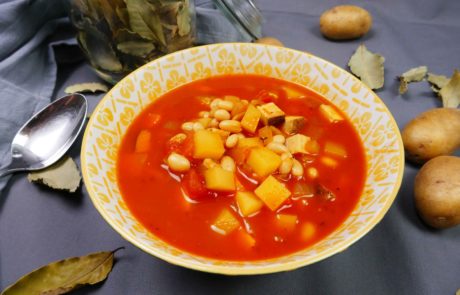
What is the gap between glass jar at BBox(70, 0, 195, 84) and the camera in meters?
1.73

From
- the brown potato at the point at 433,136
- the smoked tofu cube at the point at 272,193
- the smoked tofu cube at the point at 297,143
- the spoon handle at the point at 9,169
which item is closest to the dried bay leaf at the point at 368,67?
the brown potato at the point at 433,136

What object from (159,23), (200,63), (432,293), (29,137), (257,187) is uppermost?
(159,23)

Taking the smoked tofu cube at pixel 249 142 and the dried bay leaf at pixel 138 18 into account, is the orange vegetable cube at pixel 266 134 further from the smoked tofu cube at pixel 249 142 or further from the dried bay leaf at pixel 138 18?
the dried bay leaf at pixel 138 18

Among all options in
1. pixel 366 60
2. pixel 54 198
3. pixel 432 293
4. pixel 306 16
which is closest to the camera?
pixel 432 293

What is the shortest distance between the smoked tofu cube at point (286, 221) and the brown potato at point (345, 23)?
162cm

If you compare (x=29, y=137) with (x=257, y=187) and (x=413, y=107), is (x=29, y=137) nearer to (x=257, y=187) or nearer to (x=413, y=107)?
(x=257, y=187)

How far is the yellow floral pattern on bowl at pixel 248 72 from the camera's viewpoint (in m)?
1.07

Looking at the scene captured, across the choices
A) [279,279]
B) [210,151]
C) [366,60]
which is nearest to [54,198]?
[210,151]

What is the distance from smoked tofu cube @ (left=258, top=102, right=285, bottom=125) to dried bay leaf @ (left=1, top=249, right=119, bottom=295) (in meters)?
0.80

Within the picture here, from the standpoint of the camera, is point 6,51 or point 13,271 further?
point 6,51

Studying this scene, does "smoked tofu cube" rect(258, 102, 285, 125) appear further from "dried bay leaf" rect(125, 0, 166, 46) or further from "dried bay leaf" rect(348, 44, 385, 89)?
"dried bay leaf" rect(348, 44, 385, 89)

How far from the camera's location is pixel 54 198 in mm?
1584

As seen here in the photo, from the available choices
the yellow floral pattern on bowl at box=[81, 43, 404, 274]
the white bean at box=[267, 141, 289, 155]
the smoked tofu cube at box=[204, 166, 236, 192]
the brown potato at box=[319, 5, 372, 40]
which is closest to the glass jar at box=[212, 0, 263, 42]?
the yellow floral pattern on bowl at box=[81, 43, 404, 274]

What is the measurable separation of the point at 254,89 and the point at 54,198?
1024 mm
